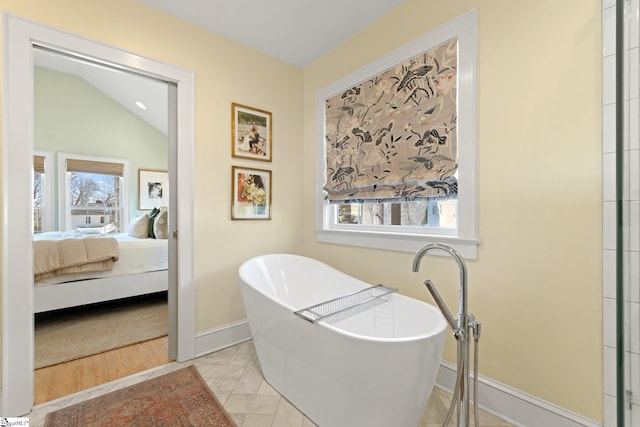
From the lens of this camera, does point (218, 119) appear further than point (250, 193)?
No

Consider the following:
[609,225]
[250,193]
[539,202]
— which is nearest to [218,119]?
[250,193]

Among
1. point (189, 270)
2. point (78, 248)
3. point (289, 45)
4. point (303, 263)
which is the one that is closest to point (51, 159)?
point (78, 248)

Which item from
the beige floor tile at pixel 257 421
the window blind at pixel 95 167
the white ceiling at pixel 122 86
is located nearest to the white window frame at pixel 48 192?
the window blind at pixel 95 167

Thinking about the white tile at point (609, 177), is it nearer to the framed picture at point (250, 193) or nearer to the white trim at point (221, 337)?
the framed picture at point (250, 193)

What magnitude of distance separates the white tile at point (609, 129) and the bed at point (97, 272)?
12.4 ft

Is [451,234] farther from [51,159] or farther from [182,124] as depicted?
[51,159]

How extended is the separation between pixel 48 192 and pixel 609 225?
21.1 feet

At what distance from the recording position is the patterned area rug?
1.42 meters

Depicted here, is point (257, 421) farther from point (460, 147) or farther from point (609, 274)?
point (460, 147)

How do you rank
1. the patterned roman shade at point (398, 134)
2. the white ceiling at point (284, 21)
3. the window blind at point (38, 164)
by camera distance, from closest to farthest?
the patterned roman shade at point (398, 134)
the white ceiling at point (284, 21)
the window blind at point (38, 164)

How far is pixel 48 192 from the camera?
4.38 metres

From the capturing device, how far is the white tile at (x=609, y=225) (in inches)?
44.7

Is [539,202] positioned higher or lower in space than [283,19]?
lower

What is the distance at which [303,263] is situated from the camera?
2312 millimetres
